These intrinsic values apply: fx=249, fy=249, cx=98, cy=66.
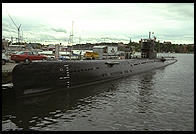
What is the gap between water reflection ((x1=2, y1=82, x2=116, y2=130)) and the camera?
42.9 ft

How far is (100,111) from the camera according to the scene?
1486cm

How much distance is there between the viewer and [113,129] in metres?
11.8

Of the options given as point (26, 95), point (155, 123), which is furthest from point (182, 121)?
point (26, 95)

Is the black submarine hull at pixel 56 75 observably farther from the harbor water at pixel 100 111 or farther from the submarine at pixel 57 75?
the harbor water at pixel 100 111

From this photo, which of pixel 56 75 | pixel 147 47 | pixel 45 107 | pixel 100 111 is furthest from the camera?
pixel 147 47

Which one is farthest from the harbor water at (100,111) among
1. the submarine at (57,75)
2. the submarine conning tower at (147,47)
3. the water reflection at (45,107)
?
the submarine conning tower at (147,47)

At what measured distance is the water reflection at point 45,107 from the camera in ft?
42.9

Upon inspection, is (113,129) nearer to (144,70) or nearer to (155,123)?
(155,123)

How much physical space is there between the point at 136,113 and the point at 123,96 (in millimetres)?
4732

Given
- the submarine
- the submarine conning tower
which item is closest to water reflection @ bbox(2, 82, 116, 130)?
the submarine

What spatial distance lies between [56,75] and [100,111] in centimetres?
582

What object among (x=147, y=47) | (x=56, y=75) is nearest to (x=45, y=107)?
A: (x=56, y=75)

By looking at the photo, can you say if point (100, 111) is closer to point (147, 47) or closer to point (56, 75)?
point (56, 75)

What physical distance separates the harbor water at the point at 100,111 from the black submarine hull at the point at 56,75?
65cm
